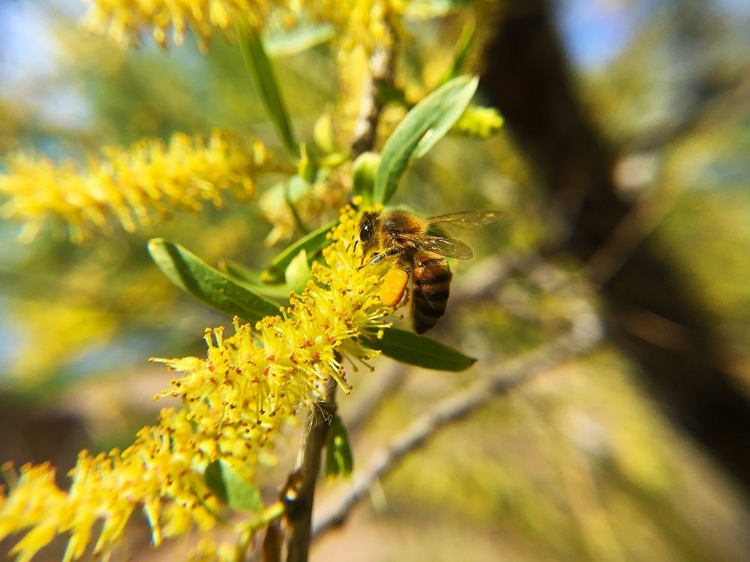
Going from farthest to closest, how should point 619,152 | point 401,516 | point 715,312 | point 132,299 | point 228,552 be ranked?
1. point 401,516
2. point 715,312
3. point 132,299
4. point 619,152
5. point 228,552

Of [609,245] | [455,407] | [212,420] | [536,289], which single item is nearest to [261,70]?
[212,420]

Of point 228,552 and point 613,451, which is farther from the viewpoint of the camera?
point 613,451

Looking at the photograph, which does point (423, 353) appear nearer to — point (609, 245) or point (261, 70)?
point (261, 70)

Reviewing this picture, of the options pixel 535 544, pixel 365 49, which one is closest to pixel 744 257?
pixel 535 544

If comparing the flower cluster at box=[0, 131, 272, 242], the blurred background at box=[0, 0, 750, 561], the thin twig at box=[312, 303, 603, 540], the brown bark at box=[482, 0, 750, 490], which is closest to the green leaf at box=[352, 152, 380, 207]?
the flower cluster at box=[0, 131, 272, 242]

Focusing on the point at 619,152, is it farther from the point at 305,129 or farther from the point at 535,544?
the point at 535,544

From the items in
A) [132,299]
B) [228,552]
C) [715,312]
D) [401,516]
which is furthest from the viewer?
[401,516]

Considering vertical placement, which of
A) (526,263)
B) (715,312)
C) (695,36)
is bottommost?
(715,312)
